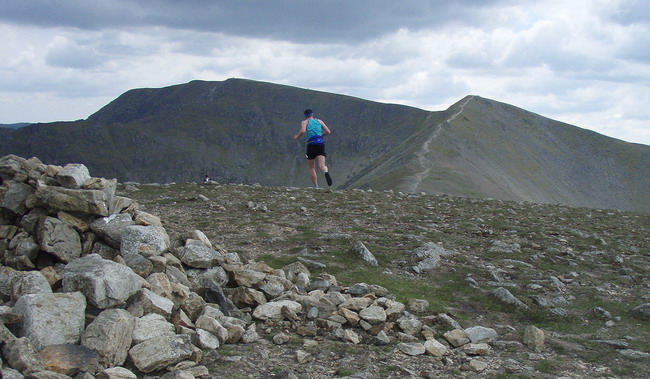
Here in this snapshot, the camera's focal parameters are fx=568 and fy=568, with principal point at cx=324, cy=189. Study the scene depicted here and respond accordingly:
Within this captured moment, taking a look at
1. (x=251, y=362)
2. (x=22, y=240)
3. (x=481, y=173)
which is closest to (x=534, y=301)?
(x=251, y=362)

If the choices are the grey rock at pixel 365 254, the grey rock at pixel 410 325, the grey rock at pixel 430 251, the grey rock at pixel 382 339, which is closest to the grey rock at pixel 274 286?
the grey rock at pixel 382 339

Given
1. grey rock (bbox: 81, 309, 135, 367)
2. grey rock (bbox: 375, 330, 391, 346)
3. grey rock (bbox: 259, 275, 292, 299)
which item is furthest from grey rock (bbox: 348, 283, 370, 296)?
grey rock (bbox: 81, 309, 135, 367)

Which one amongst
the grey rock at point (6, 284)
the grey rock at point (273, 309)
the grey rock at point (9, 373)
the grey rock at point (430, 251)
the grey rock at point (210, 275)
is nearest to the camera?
the grey rock at point (9, 373)

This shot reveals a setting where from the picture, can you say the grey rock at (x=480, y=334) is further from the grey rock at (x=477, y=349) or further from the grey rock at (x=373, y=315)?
the grey rock at (x=373, y=315)

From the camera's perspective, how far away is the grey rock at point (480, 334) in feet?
28.8

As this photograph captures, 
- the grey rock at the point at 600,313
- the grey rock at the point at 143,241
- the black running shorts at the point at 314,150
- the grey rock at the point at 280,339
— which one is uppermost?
the black running shorts at the point at 314,150

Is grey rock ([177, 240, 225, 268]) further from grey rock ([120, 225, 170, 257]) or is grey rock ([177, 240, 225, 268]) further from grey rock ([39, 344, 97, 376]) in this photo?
grey rock ([39, 344, 97, 376])

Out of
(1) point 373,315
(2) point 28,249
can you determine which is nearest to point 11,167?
(2) point 28,249

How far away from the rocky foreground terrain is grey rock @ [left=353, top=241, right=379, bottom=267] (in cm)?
3

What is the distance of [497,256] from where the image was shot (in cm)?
1465

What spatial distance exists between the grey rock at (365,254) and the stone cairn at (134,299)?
212 cm

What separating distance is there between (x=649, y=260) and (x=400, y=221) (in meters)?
7.23

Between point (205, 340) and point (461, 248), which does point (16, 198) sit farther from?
point (461, 248)

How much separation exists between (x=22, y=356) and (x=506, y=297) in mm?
8194
